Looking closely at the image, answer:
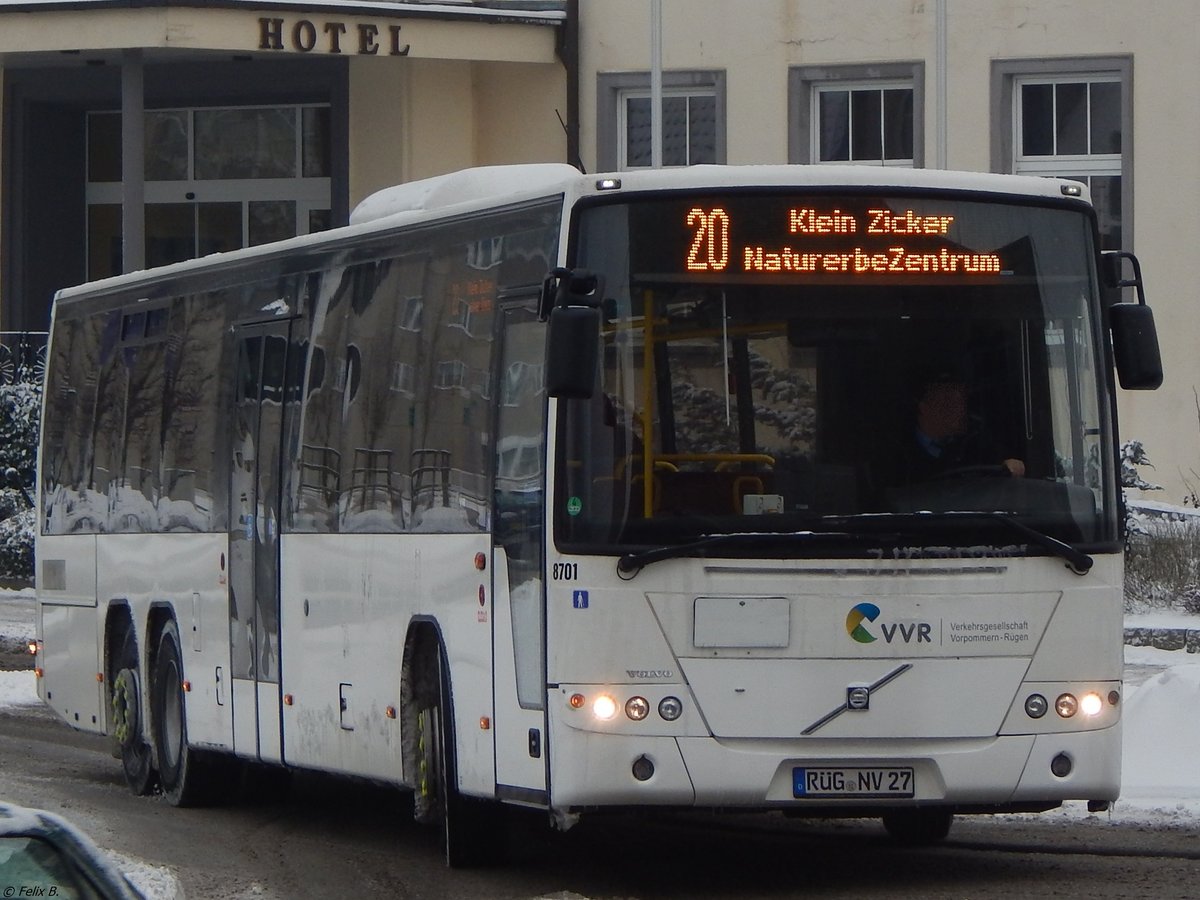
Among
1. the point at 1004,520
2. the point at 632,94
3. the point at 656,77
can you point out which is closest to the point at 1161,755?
the point at 1004,520

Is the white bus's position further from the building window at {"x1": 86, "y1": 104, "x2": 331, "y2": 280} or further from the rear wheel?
the building window at {"x1": 86, "y1": 104, "x2": 331, "y2": 280}

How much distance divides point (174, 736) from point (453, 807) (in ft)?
12.5

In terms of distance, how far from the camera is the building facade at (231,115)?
27.4 m

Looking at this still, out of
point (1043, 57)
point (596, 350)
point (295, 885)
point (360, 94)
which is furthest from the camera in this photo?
point (360, 94)

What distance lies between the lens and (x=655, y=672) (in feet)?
30.9

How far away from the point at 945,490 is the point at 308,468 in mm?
3558

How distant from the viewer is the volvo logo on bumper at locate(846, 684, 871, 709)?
9492 millimetres

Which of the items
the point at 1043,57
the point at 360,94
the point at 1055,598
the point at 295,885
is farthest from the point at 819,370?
the point at 360,94

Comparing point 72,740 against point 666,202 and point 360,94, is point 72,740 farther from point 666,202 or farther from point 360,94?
point 360,94

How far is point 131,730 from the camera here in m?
14.4

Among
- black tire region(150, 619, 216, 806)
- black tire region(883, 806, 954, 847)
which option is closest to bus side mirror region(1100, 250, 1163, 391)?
black tire region(883, 806, 954, 847)

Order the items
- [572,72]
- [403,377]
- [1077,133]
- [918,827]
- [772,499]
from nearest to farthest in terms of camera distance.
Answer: [772,499]
[403,377]
[918,827]
[1077,133]
[572,72]

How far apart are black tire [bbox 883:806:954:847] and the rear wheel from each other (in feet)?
13.2

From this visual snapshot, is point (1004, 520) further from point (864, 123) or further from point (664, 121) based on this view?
point (664, 121)
